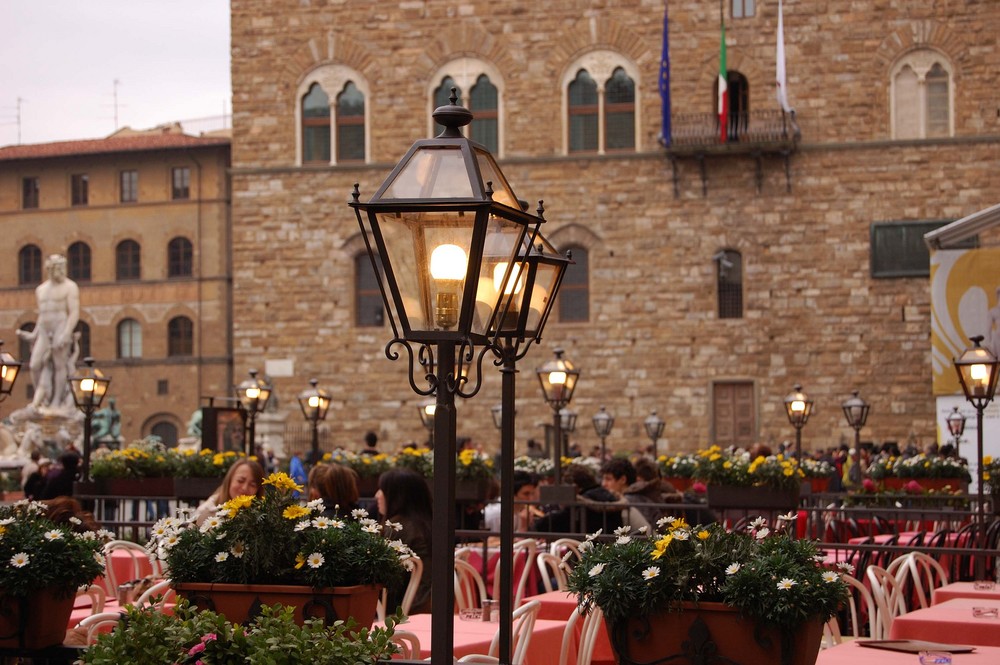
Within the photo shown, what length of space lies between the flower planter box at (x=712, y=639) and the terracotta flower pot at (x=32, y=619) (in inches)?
75.3

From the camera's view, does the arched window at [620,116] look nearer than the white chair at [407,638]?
No

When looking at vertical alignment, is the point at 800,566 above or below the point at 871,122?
below

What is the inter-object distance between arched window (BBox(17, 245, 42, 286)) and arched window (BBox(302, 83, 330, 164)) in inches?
602

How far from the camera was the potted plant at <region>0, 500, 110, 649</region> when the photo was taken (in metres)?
5.11

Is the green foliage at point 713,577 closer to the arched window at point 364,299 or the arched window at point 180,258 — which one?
the arched window at point 364,299

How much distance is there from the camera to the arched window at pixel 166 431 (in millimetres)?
39312

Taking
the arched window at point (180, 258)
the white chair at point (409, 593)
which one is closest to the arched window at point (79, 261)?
the arched window at point (180, 258)

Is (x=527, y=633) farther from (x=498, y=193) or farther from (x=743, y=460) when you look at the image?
(x=743, y=460)

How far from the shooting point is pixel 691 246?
87.6 ft

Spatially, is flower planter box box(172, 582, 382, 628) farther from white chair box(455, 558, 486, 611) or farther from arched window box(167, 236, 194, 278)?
arched window box(167, 236, 194, 278)

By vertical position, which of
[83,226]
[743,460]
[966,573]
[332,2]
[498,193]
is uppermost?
[332,2]

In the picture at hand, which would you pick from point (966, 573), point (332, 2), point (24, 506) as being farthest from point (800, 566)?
point (332, 2)

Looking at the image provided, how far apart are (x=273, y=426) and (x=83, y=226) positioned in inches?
585

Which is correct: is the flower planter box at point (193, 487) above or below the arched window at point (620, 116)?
below
